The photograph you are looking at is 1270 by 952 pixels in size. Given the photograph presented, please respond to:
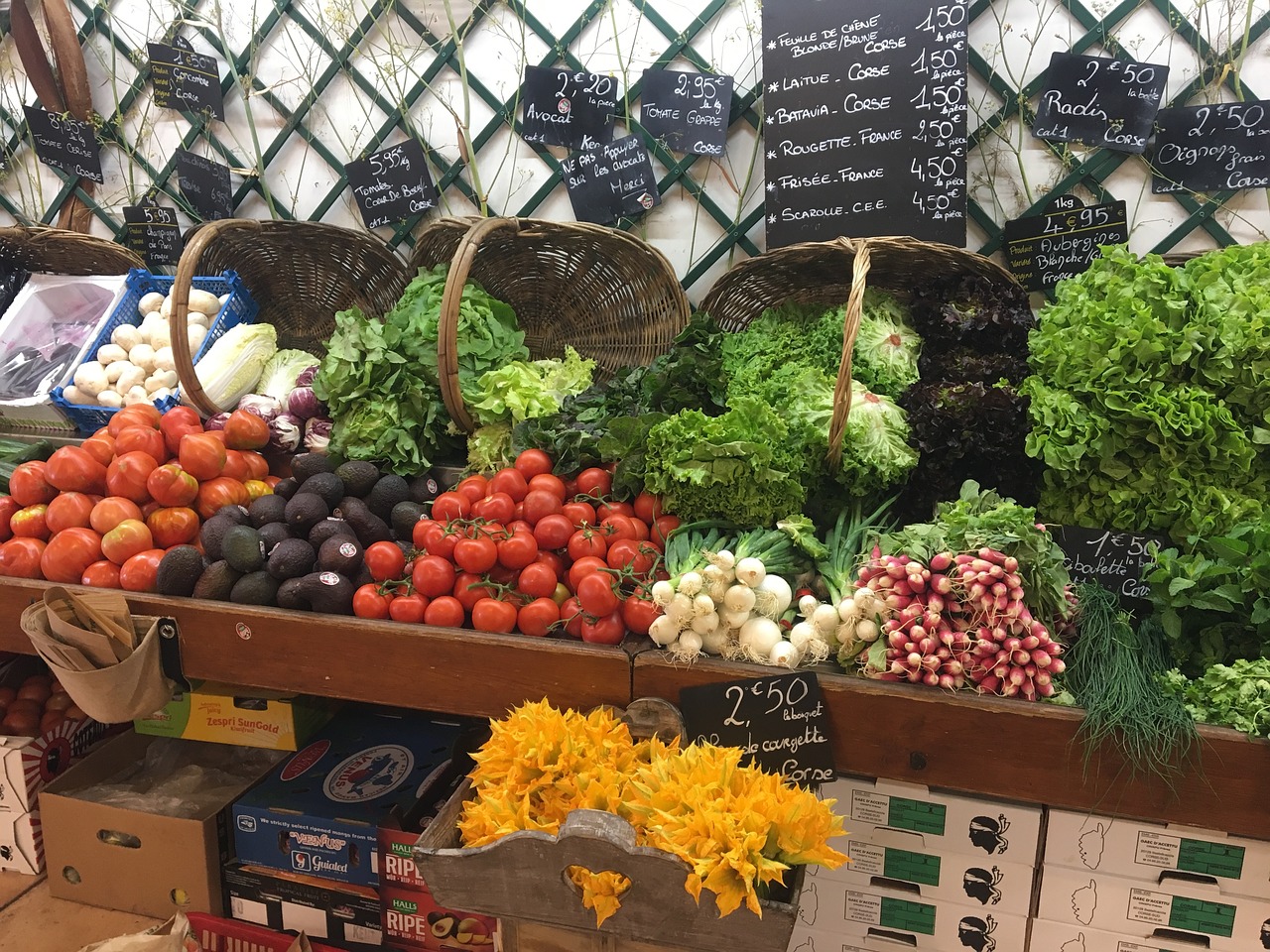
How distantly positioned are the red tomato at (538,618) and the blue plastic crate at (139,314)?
162cm

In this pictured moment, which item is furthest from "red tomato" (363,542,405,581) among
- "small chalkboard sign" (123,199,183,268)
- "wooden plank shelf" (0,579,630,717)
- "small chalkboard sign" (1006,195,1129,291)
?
"small chalkboard sign" (123,199,183,268)

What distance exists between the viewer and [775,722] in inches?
58.4

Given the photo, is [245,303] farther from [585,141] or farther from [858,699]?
[858,699]

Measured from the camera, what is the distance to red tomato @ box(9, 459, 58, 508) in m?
2.21

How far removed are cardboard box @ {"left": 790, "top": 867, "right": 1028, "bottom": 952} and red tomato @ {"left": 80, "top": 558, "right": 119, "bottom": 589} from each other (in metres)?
1.76

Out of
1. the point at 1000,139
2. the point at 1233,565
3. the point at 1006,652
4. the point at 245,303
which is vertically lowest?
the point at 1006,652

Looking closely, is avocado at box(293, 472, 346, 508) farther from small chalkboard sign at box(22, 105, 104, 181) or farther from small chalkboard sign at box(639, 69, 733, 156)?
small chalkboard sign at box(22, 105, 104, 181)

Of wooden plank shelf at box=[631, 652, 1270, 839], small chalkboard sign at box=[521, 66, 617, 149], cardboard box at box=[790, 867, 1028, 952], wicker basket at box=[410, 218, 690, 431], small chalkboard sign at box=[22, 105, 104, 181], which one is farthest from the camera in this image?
small chalkboard sign at box=[22, 105, 104, 181]

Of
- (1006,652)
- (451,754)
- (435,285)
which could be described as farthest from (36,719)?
(1006,652)

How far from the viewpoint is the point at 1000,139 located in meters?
2.31

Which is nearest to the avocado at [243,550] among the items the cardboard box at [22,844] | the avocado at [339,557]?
the avocado at [339,557]

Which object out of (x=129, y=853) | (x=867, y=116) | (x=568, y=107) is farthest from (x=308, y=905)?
(x=867, y=116)

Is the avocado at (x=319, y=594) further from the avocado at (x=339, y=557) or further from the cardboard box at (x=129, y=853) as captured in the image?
the cardboard box at (x=129, y=853)

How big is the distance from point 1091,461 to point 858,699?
78cm
